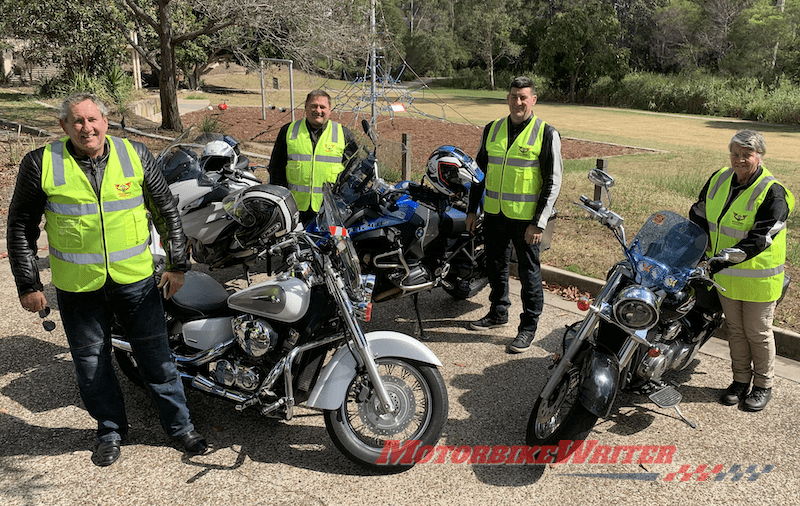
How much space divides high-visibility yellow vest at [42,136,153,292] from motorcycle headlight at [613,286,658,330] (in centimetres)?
253

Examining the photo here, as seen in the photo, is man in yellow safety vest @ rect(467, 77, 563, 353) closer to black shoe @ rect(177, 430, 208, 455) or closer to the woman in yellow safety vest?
the woman in yellow safety vest

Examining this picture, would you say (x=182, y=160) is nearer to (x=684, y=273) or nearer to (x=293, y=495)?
(x=293, y=495)

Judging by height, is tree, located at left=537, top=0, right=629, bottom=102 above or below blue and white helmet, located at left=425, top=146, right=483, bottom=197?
above

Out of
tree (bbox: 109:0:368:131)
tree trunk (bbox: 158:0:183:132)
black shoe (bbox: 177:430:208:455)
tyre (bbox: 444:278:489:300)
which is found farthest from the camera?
tree trunk (bbox: 158:0:183:132)

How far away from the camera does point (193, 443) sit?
359cm

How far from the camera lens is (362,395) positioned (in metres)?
3.35

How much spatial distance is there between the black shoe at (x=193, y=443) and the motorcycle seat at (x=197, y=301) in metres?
0.67

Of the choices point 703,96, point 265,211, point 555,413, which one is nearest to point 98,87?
point 265,211

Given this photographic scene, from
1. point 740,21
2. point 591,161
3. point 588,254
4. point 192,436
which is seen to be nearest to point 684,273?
point 192,436

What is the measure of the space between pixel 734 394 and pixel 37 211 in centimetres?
435

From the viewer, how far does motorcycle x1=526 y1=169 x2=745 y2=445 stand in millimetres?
3338

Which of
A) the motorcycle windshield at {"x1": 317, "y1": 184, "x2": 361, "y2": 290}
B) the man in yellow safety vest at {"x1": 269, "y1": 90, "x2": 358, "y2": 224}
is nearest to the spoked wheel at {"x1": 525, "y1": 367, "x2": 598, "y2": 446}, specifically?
the motorcycle windshield at {"x1": 317, "y1": 184, "x2": 361, "y2": 290}

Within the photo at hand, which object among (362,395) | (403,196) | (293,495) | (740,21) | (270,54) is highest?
(740,21)

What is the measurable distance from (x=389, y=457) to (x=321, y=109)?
3133mm
